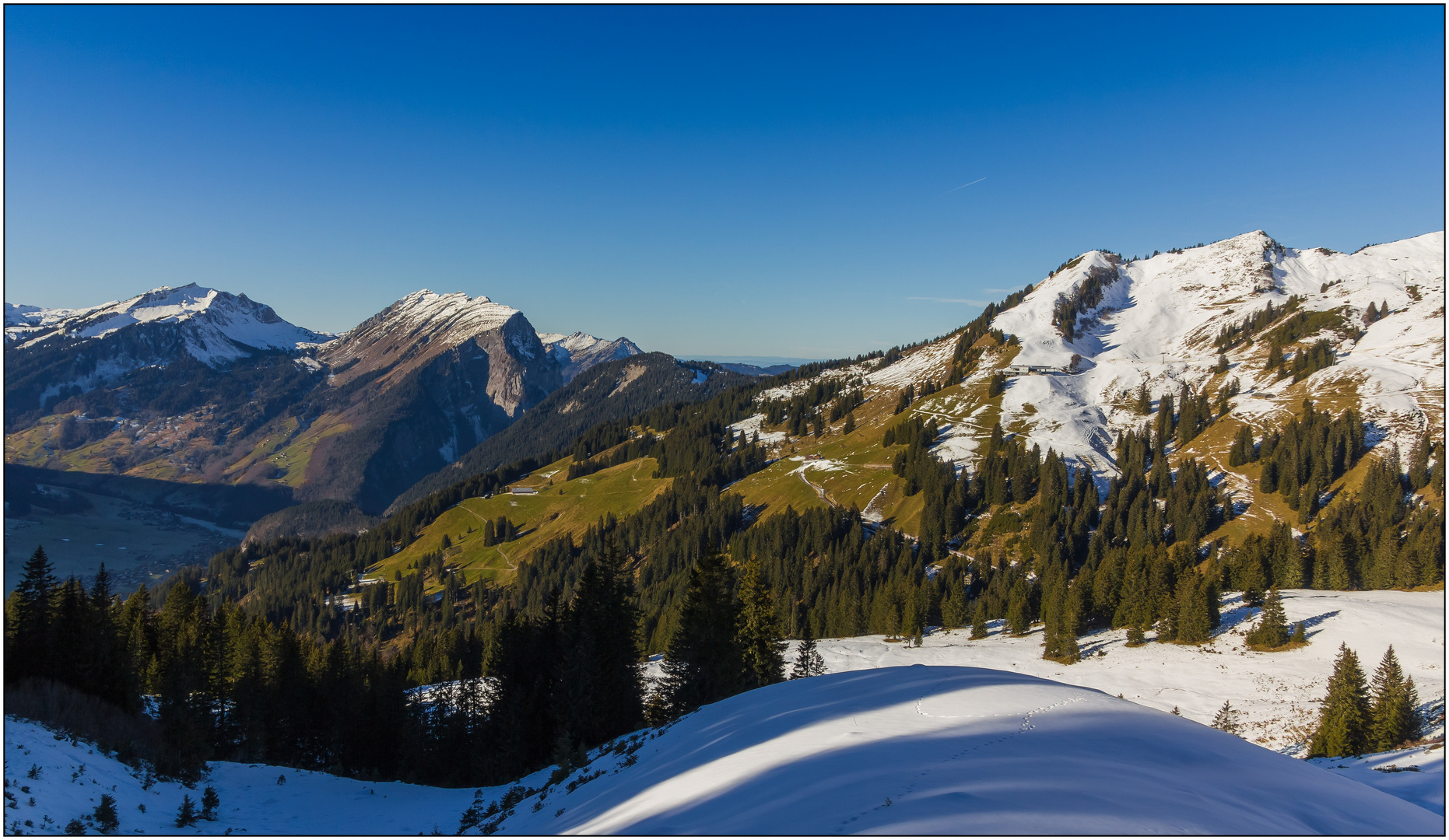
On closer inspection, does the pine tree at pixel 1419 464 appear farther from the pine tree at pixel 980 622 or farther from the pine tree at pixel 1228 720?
the pine tree at pixel 1228 720

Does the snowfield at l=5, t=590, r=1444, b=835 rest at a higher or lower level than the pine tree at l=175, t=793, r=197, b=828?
higher

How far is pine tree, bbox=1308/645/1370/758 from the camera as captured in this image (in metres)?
36.3

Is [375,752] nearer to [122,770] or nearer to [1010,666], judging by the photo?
[122,770]

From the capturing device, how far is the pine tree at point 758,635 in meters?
43.2

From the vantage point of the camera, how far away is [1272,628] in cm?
6050

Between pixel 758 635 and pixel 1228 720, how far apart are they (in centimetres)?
3619

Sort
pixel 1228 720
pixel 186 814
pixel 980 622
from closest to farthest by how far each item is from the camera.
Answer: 1. pixel 186 814
2. pixel 1228 720
3. pixel 980 622

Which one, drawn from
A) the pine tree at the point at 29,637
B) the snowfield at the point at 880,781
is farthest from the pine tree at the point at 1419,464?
the pine tree at the point at 29,637

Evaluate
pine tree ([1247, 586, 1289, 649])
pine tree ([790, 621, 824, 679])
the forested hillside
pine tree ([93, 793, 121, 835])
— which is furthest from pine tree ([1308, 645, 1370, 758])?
pine tree ([93, 793, 121, 835])

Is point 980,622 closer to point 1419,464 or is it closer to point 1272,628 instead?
point 1272,628

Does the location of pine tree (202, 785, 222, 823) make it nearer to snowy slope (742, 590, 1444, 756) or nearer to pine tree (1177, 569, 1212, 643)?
snowy slope (742, 590, 1444, 756)

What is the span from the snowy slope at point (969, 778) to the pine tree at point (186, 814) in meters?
11.8

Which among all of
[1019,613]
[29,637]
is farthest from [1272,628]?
[29,637]

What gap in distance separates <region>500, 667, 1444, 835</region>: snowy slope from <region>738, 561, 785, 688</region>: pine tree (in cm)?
2187
